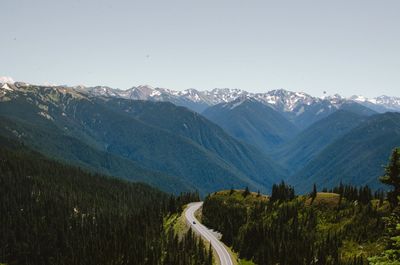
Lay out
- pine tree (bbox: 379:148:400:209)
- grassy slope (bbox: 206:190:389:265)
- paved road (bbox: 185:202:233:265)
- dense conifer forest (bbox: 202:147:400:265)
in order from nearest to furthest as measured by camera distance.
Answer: pine tree (bbox: 379:148:400:209) → dense conifer forest (bbox: 202:147:400:265) → grassy slope (bbox: 206:190:389:265) → paved road (bbox: 185:202:233:265)

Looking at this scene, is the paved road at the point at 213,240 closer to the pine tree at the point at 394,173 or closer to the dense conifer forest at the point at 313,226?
the dense conifer forest at the point at 313,226

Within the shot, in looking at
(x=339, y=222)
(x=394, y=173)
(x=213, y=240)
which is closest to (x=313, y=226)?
(x=339, y=222)

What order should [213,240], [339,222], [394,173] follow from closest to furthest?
1. [394,173]
2. [339,222]
3. [213,240]

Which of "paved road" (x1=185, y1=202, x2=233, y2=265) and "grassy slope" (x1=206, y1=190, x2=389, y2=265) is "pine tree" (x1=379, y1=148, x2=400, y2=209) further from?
"paved road" (x1=185, y1=202, x2=233, y2=265)

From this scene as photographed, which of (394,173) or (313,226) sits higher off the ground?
(394,173)

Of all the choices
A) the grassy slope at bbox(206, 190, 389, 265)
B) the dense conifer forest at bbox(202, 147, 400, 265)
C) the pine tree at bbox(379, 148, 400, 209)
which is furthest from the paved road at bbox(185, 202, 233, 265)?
the pine tree at bbox(379, 148, 400, 209)

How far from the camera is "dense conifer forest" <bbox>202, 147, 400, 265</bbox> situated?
107m

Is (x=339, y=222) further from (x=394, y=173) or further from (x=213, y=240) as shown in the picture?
(x=213, y=240)

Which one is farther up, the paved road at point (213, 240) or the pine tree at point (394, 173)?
the pine tree at point (394, 173)

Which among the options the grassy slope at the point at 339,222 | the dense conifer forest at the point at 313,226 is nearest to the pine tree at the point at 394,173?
the dense conifer forest at the point at 313,226

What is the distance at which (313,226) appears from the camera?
135 meters

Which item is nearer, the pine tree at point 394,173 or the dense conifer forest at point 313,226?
the pine tree at point 394,173

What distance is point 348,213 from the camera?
134000 mm

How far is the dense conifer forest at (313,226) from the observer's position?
107 metres
